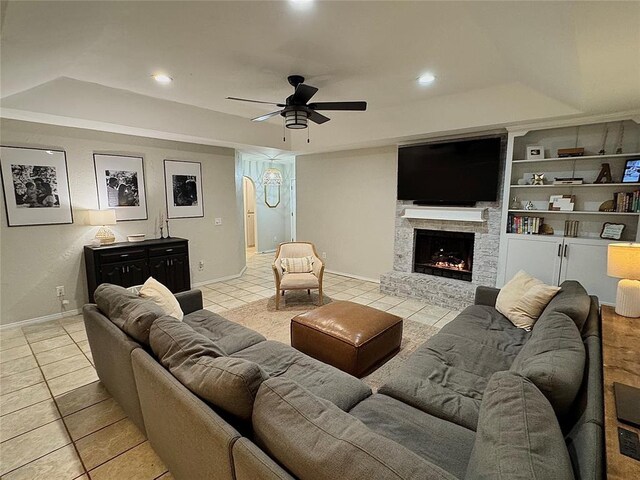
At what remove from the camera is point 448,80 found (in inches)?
135

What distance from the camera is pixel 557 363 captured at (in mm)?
1355

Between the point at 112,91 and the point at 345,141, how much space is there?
127 inches

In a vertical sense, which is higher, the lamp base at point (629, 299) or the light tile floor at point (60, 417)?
the lamp base at point (629, 299)

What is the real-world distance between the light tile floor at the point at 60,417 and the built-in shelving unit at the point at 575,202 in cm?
146

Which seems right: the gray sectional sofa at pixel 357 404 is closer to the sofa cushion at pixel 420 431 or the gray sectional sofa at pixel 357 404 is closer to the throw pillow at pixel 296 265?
the sofa cushion at pixel 420 431

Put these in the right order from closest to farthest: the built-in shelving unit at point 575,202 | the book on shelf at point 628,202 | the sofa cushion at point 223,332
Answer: the sofa cushion at point 223,332 → the book on shelf at point 628,202 → the built-in shelving unit at point 575,202

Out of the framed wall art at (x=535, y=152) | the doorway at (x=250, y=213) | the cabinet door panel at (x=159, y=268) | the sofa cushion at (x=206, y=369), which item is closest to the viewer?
the sofa cushion at (x=206, y=369)

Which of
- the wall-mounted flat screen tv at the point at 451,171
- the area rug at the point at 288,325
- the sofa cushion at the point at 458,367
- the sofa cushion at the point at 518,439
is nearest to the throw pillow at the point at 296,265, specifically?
the area rug at the point at 288,325

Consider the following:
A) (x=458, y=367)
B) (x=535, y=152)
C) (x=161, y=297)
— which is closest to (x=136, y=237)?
(x=161, y=297)

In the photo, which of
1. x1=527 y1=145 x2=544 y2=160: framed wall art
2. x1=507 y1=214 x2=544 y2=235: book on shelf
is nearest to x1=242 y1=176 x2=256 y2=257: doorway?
x1=507 y1=214 x2=544 y2=235: book on shelf

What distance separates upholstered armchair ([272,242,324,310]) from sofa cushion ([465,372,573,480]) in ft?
10.7

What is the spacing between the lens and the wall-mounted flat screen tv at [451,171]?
13.7 feet

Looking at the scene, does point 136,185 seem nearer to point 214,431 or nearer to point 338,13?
point 338,13

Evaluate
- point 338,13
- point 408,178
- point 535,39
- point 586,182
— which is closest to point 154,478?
point 338,13
